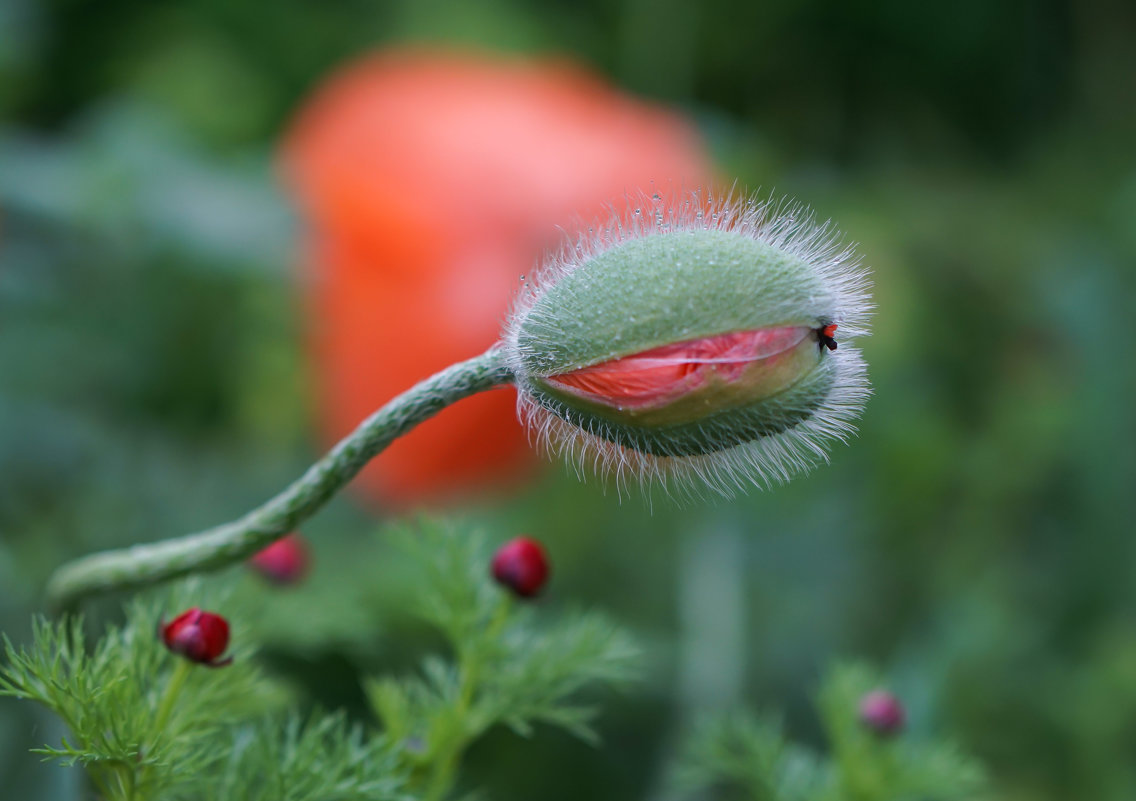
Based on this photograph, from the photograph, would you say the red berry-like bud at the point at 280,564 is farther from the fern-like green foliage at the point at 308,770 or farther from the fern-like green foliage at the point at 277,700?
the fern-like green foliage at the point at 308,770

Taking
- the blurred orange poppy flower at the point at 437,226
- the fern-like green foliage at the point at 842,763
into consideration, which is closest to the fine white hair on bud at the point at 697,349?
the fern-like green foliage at the point at 842,763

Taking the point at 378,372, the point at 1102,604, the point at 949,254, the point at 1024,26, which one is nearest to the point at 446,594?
the point at 378,372

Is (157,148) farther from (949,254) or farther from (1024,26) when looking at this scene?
(1024,26)

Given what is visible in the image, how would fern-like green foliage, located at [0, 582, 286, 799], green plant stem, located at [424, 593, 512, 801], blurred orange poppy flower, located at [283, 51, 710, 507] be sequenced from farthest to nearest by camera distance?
blurred orange poppy flower, located at [283, 51, 710, 507]
green plant stem, located at [424, 593, 512, 801]
fern-like green foliage, located at [0, 582, 286, 799]

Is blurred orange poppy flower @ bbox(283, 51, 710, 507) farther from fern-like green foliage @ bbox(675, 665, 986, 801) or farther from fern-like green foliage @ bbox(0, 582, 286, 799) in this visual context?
fern-like green foliage @ bbox(0, 582, 286, 799)

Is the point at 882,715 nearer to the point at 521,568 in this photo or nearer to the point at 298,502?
the point at 521,568

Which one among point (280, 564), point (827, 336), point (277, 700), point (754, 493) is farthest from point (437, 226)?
point (827, 336)

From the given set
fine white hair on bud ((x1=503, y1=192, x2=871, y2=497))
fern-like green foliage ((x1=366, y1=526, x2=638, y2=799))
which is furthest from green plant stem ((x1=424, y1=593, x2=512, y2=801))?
fine white hair on bud ((x1=503, y1=192, x2=871, y2=497))
